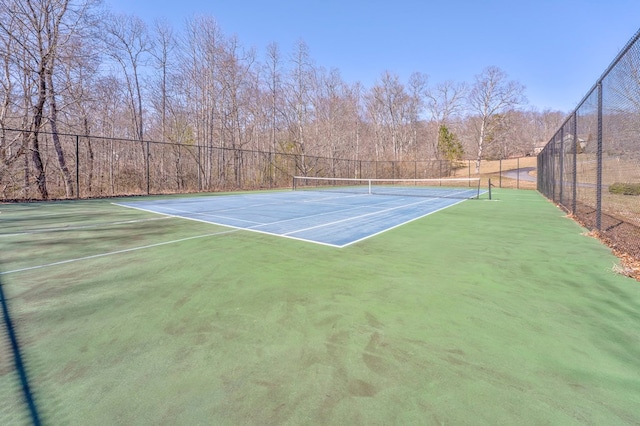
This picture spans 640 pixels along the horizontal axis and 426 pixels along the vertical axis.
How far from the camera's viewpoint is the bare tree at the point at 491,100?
3014 cm

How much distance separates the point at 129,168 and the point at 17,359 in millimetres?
15219

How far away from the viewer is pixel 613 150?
13.8ft

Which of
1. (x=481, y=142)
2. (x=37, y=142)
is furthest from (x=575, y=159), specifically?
(x=481, y=142)

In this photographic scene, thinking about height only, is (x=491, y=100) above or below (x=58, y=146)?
above

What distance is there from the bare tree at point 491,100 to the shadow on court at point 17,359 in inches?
1321

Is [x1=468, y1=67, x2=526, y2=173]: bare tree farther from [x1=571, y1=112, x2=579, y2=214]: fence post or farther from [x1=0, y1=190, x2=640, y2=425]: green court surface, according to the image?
[x1=0, y1=190, x2=640, y2=425]: green court surface

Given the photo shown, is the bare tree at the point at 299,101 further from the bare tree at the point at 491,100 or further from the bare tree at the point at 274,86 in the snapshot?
the bare tree at the point at 491,100

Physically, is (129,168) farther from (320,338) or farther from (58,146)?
(320,338)

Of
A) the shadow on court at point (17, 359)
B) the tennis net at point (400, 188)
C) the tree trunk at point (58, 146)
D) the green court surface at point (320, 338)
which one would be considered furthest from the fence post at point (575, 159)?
the tree trunk at point (58, 146)

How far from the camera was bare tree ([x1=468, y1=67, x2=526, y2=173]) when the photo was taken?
1187 inches

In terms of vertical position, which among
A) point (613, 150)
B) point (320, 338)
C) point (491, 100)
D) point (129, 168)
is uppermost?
point (491, 100)

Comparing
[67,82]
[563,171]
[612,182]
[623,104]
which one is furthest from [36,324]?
[67,82]

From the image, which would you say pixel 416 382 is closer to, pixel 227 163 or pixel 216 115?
pixel 227 163

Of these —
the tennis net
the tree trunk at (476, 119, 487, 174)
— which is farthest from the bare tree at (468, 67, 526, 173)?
the tennis net
